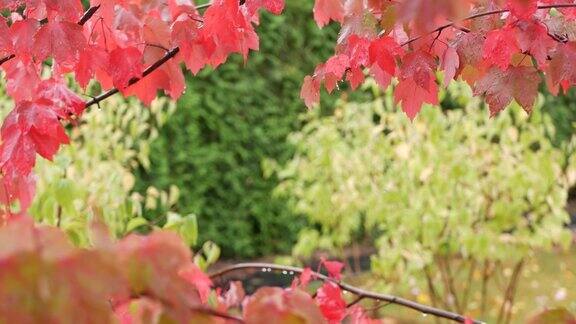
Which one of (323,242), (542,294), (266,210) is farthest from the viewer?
(266,210)

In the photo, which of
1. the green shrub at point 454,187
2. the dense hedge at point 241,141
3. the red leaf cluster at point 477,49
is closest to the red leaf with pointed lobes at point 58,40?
the red leaf cluster at point 477,49

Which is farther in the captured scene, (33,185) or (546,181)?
(546,181)

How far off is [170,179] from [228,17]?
17.5 feet

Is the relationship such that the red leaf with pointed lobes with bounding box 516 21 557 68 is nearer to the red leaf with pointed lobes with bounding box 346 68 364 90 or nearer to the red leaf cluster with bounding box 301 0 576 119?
the red leaf cluster with bounding box 301 0 576 119

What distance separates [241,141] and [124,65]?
5.58m

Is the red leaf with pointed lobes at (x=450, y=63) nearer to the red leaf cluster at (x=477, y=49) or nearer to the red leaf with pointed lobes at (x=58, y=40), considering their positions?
the red leaf cluster at (x=477, y=49)

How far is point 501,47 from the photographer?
1.70 m

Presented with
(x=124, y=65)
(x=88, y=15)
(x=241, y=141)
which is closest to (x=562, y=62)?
(x=124, y=65)

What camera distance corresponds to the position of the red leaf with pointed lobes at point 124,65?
1946mm

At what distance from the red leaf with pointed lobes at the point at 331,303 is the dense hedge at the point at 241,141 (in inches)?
203

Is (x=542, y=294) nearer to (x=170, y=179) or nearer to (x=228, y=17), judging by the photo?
(x=170, y=179)

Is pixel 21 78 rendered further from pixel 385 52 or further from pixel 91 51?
pixel 385 52

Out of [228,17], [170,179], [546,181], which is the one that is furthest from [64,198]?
[170,179]

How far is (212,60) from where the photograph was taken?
2.08 metres
